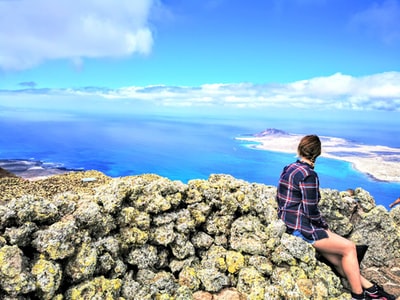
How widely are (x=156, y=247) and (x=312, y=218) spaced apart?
2.48 m

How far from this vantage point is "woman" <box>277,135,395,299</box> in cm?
455

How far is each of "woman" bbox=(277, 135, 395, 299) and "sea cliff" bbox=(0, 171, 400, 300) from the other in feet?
0.76

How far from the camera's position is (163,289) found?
13.7ft

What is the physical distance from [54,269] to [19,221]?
752mm

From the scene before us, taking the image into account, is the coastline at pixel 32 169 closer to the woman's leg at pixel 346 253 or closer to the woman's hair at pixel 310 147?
the woman's hair at pixel 310 147

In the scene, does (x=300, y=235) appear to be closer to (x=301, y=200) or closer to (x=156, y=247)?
(x=301, y=200)

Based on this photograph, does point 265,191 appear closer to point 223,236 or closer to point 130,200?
point 223,236

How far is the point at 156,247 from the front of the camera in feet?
14.7

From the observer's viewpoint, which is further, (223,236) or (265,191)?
(265,191)

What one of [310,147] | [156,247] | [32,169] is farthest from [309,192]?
[32,169]

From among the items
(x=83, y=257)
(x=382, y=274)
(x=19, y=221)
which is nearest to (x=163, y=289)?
(x=83, y=257)

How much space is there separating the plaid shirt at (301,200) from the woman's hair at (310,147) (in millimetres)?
151

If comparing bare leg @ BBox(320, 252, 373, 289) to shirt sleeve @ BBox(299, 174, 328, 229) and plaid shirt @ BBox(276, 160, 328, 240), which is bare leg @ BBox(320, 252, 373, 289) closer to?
plaid shirt @ BBox(276, 160, 328, 240)

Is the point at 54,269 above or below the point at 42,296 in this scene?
above
